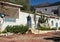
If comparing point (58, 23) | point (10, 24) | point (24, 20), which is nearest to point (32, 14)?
point (24, 20)

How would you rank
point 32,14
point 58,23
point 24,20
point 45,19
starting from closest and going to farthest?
1. point 24,20
2. point 32,14
3. point 45,19
4. point 58,23

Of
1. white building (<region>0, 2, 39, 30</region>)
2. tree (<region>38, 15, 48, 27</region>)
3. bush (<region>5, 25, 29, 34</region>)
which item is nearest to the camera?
bush (<region>5, 25, 29, 34</region>)

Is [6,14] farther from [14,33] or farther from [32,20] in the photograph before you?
[32,20]

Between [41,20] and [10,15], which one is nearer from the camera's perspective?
[10,15]

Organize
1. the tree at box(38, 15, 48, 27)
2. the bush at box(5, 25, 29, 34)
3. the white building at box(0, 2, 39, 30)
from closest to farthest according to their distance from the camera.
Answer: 1. the bush at box(5, 25, 29, 34)
2. the white building at box(0, 2, 39, 30)
3. the tree at box(38, 15, 48, 27)

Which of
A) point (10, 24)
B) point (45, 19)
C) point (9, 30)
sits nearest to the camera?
point (9, 30)

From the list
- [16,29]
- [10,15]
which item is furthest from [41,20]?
[16,29]

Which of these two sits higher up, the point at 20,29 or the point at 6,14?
the point at 6,14

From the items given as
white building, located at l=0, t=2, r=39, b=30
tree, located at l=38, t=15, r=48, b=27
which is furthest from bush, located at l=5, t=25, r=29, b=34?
tree, located at l=38, t=15, r=48, b=27

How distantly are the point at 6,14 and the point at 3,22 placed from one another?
148 cm

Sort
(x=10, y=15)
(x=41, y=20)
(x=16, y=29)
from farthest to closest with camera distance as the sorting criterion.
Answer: (x=41, y=20), (x=10, y=15), (x=16, y=29)

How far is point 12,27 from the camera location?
2703cm

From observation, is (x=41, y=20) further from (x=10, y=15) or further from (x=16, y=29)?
(x=16, y=29)

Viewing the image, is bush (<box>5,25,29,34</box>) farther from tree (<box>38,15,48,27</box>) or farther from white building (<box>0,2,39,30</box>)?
tree (<box>38,15,48,27</box>)
